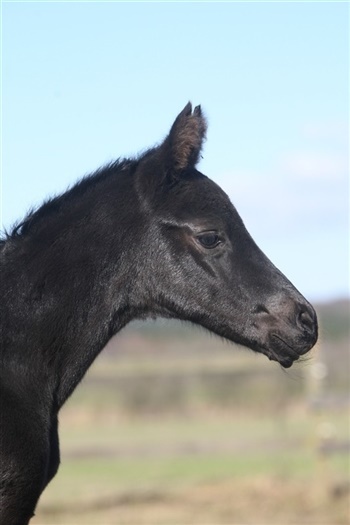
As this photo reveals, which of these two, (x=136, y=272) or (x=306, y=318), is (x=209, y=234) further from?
(x=306, y=318)

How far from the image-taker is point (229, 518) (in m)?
12.3

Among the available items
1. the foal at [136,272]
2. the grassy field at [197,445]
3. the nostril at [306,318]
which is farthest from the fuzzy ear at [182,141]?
the grassy field at [197,445]

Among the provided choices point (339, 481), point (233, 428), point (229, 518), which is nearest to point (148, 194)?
point (229, 518)

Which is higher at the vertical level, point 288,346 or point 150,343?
point 288,346

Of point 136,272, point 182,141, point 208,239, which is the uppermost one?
point 182,141

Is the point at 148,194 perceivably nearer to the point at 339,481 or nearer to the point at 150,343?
the point at 339,481

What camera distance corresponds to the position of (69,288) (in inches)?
199

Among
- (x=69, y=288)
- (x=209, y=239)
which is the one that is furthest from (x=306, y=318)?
(x=69, y=288)

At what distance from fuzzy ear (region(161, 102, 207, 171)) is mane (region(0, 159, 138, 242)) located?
21 centimetres

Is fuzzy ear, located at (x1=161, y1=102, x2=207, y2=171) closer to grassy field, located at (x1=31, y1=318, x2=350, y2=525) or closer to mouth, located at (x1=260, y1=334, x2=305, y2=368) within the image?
mouth, located at (x1=260, y1=334, x2=305, y2=368)

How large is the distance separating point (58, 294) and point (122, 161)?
0.83m

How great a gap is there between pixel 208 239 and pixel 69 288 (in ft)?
2.39

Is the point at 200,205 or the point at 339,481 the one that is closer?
the point at 200,205

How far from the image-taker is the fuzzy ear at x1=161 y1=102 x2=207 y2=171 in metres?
5.28
